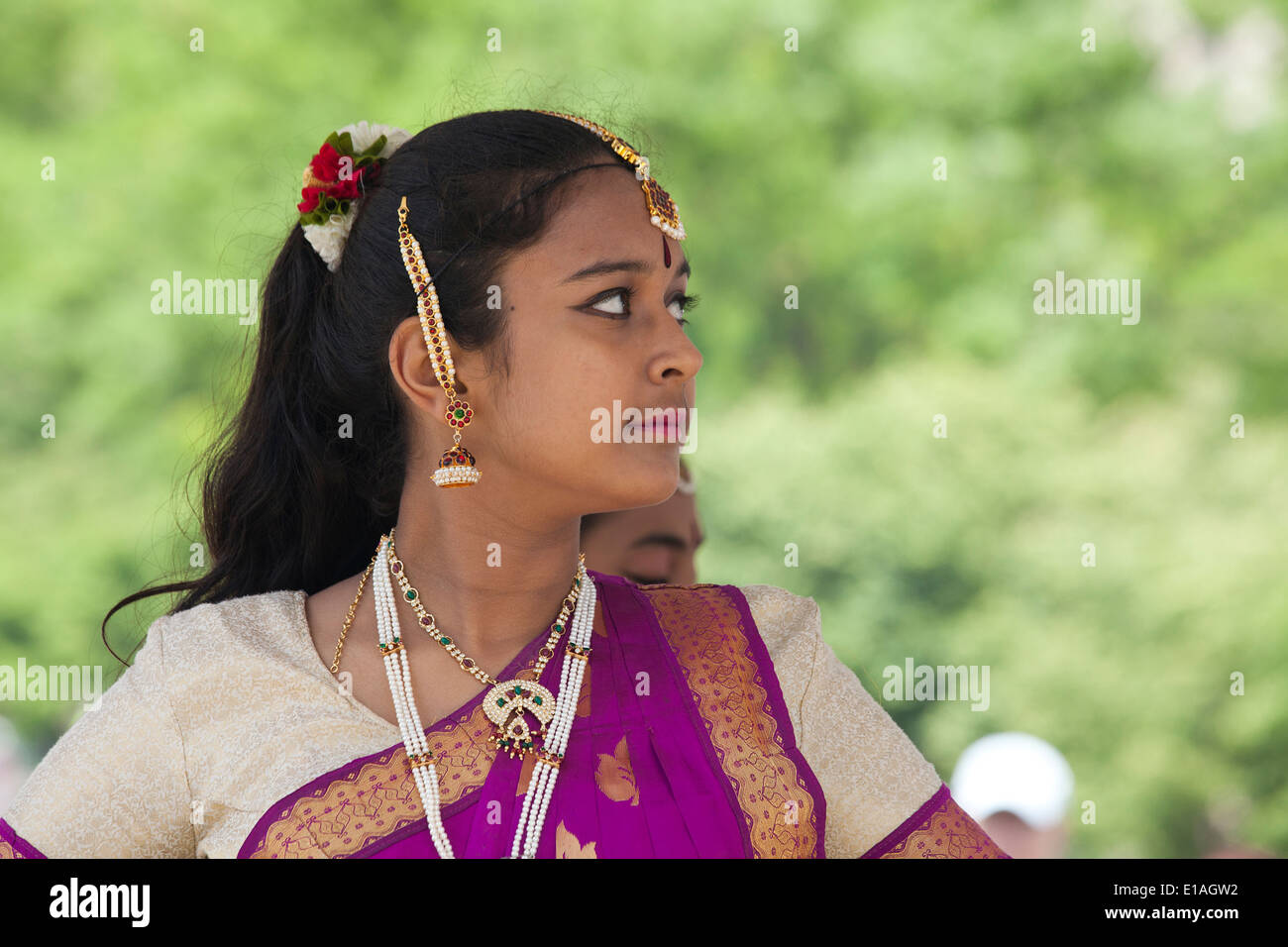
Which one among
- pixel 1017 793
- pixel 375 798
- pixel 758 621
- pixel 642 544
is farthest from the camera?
pixel 1017 793

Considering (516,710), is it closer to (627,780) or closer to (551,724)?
(551,724)

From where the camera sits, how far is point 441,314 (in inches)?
82.4

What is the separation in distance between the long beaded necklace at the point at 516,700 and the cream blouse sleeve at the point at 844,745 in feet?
0.92

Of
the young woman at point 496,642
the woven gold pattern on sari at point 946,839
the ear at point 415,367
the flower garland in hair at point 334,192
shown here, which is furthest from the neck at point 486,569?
the woven gold pattern on sari at point 946,839

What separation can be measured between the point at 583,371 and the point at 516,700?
458mm

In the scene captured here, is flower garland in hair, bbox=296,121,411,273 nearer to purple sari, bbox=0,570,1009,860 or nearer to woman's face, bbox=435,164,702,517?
woman's face, bbox=435,164,702,517

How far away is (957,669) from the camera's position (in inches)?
319

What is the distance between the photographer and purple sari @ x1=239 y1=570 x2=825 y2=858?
191 centimetres

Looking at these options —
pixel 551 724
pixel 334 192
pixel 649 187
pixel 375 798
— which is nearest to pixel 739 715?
pixel 551 724

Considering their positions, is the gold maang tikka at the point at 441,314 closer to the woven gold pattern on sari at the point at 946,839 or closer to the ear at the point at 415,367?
the ear at the point at 415,367

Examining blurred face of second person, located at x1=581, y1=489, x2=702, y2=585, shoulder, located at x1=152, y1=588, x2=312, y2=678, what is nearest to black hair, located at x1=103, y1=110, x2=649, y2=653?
shoulder, located at x1=152, y1=588, x2=312, y2=678

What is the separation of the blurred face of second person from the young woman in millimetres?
838
